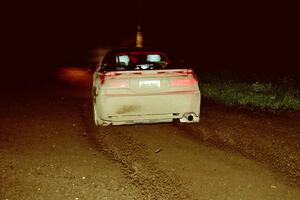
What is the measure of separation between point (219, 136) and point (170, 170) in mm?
2058

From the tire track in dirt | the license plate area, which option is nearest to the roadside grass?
the license plate area

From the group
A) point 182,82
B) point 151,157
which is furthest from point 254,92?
point 151,157

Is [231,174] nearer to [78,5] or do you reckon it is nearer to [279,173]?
[279,173]

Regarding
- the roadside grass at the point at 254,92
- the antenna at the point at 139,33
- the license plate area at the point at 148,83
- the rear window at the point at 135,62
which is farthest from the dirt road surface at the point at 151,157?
the antenna at the point at 139,33

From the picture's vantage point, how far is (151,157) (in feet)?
21.3

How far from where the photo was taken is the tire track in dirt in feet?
16.6

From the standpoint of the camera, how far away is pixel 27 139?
25.2ft

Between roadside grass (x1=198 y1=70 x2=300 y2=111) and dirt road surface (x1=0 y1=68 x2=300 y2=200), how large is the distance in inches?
40.3

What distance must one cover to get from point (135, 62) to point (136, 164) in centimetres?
373

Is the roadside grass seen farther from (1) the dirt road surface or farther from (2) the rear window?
(2) the rear window

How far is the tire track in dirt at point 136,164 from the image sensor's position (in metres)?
5.07

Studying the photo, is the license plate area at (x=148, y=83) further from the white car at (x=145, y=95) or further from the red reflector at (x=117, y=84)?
the red reflector at (x=117, y=84)

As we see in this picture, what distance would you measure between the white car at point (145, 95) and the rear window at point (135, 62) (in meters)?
0.80

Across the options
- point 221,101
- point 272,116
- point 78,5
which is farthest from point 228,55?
point 78,5
